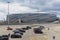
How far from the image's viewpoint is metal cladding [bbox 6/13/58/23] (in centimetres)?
1472

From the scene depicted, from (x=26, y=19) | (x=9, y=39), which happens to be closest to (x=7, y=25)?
(x=26, y=19)

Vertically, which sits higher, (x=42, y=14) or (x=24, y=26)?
(x=42, y=14)

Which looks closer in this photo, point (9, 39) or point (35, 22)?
point (9, 39)

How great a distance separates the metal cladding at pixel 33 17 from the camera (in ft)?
48.3

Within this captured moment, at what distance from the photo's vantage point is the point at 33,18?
1487 cm

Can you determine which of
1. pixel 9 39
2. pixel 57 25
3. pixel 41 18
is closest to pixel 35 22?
pixel 41 18

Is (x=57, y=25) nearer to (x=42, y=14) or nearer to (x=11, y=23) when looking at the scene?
(x=42, y=14)

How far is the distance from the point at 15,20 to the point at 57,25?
3110mm

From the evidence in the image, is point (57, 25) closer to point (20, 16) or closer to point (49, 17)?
point (49, 17)

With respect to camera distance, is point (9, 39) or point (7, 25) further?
point (7, 25)

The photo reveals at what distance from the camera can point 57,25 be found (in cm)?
1526

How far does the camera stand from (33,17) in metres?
14.7

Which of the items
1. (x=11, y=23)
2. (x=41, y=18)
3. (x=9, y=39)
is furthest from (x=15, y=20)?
(x=9, y=39)

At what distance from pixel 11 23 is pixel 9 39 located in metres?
6.65
